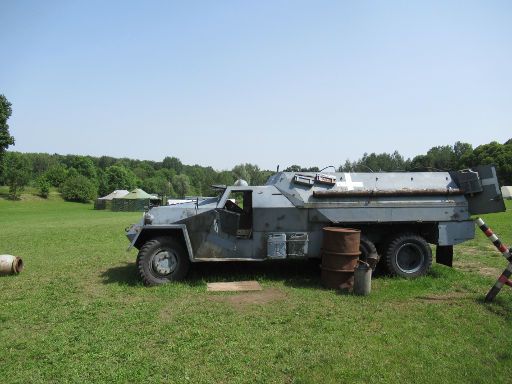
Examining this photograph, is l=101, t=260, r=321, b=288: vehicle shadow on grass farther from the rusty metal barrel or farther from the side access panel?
the side access panel

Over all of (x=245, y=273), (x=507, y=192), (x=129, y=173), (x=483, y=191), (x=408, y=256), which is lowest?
(x=245, y=273)

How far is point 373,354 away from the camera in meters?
5.13

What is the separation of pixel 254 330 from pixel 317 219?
11.3 ft

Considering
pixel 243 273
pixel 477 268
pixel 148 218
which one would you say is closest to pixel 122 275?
pixel 148 218

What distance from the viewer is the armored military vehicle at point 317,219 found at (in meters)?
8.64

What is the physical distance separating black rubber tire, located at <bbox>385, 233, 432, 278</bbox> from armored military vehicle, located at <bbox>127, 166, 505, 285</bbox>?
0.02 m

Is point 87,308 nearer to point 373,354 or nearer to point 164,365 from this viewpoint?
point 164,365

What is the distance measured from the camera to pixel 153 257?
856 centimetres

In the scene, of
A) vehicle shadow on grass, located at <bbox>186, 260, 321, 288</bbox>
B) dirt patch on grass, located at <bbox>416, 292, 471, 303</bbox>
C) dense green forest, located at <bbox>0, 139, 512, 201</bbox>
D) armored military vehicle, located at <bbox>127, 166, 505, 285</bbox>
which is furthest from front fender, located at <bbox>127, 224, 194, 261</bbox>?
dense green forest, located at <bbox>0, 139, 512, 201</bbox>

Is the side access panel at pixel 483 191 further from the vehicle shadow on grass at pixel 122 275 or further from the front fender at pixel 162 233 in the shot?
the vehicle shadow on grass at pixel 122 275

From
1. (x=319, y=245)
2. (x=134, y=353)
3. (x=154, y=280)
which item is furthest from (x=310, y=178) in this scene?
(x=134, y=353)

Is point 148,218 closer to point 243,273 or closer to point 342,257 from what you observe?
point 243,273

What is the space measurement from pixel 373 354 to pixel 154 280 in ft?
15.4

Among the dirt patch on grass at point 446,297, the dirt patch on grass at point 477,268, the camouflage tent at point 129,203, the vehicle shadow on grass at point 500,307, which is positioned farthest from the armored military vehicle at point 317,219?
the camouflage tent at point 129,203
